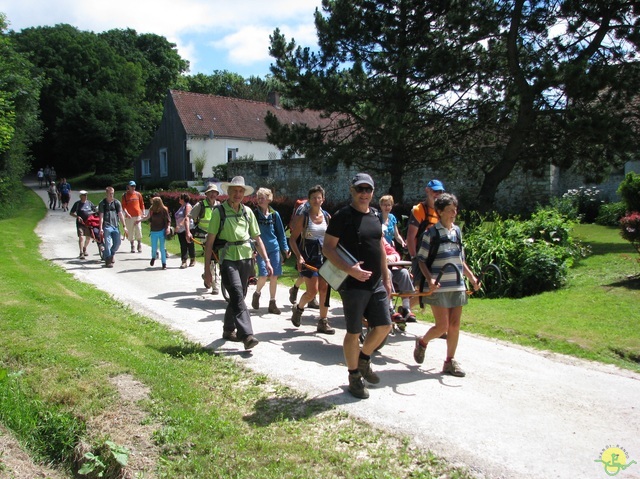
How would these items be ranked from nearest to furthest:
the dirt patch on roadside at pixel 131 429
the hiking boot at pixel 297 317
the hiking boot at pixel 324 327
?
the dirt patch on roadside at pixel 131 429
the hiking boot at pixel 324 327
the hiking boot at pixel 297 317

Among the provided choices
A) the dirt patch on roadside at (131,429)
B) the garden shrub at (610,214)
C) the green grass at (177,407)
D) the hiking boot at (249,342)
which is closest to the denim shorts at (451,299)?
the green grass at (177,407)

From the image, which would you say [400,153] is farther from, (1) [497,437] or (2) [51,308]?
(1) [497,437]

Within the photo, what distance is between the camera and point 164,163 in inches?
1837

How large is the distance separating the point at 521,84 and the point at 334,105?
5.15 meters

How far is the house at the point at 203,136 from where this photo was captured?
4312 centimetres

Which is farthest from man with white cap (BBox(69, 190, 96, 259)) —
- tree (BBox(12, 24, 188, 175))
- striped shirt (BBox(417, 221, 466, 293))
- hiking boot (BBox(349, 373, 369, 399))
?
tree (BBox(12, 24, 188, 175))

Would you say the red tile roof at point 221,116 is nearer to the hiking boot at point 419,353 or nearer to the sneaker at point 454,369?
the hiking boot at point 419,353

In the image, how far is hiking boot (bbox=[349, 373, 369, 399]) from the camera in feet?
17.1

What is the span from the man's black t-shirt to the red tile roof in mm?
38364

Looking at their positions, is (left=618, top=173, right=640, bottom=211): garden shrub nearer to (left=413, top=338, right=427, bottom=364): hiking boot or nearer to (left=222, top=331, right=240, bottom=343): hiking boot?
(left=413, top=338, right=427, bottom=364): hiking boot

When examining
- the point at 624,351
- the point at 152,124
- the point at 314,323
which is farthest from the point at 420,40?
the point at 152,124

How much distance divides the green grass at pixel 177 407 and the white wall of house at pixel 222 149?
3548 cm

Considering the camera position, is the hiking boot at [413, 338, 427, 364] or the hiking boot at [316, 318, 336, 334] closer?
the hiking boot at [413, 338, 427, 364]

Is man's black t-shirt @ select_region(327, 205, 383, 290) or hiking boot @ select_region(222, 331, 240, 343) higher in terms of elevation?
man's black t-shirt @ select_region(327, 205, 383, 290)
